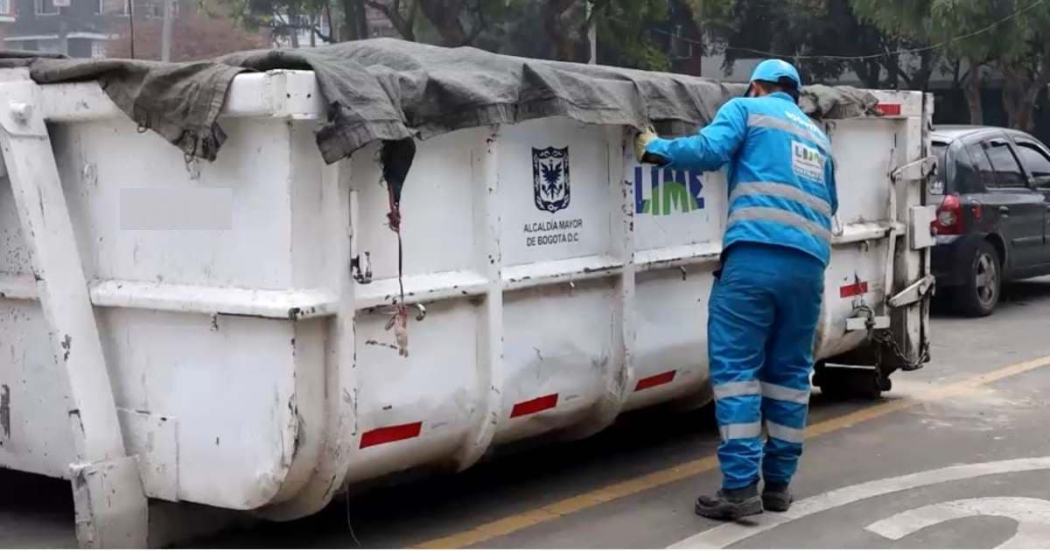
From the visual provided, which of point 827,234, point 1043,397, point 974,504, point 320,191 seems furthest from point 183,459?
point 1043,397

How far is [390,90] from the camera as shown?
4934 millimetres

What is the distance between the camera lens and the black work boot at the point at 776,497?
19.4ft

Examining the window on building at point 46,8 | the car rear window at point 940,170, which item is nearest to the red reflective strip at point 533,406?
the car rear window at point 940,170

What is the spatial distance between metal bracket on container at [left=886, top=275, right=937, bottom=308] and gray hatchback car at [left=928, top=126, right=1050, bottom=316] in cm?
359

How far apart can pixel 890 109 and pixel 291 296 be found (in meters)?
4.46

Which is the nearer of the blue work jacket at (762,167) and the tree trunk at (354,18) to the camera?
the blue work jacket at (762,167)

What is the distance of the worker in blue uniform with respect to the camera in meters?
5.69

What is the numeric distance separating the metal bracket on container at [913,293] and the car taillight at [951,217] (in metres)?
3.90

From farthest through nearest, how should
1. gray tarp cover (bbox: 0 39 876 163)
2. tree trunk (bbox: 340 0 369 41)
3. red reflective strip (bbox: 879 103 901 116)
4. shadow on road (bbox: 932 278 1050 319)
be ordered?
tree trunk (bbox: 340 0 369 41) < shadow on road (bbox: 932 278 1050 319) < red reflective strip (bbox: 879 103 901 116) < gray tarp cover (bbox: 0 39 876 163)

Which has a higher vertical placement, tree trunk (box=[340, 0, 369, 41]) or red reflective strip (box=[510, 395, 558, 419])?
tree trunk (box=[340, 0, 369, 41])

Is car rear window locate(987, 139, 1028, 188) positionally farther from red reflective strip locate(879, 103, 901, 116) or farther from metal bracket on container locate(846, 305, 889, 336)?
metal bracket on container locate(846, 305, 889, 336)

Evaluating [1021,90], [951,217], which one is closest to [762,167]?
[951,217]

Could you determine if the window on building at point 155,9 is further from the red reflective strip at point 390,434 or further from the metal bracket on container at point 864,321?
the red reflective strip at point 390,434

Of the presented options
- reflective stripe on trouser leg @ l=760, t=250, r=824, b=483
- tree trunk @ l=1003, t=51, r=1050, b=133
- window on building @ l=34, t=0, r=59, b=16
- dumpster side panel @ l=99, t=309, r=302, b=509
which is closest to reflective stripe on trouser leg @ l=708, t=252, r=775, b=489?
reflective stripe on trouser leg @ l=760, t=250, r=824, b=483
